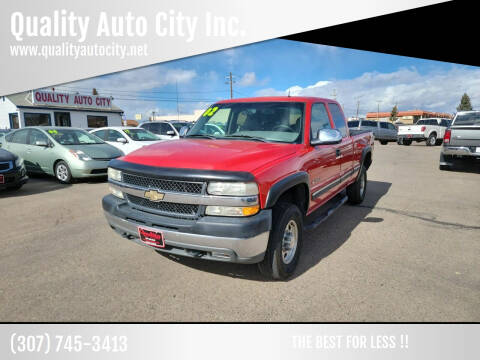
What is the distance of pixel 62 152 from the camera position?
307 inches

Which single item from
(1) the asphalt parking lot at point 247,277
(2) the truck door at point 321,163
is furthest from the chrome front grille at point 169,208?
(2) the truck door at point 321,163

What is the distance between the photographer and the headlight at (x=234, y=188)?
2.46 meters

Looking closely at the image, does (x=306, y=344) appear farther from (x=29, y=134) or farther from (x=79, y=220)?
(x=29, y=134)

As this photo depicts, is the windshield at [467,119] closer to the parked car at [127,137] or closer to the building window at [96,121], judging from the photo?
the parked car at [127,137]

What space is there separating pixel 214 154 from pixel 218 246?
0.88 m

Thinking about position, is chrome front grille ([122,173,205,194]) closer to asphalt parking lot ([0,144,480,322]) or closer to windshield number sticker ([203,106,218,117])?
asphalt parking lot ([0,144,480,322])

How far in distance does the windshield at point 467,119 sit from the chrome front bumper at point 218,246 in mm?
9549

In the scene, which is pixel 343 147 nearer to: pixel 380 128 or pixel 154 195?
pixel 154 195

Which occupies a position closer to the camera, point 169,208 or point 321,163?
point 169,208

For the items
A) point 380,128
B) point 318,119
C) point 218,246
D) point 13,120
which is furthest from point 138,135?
point 13,120

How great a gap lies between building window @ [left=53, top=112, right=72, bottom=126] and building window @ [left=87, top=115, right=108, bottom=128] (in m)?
1.95

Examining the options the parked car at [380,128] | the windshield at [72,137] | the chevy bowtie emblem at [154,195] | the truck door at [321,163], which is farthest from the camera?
the parked car at [380,128]

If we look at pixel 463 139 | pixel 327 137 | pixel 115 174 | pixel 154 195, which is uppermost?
pixel 327 137

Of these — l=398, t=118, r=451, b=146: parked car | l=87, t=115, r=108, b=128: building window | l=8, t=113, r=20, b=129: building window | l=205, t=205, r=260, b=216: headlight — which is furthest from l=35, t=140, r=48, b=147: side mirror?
l=87, t=115, r=108, b=128: building window
